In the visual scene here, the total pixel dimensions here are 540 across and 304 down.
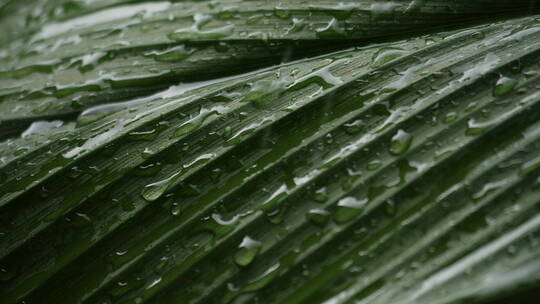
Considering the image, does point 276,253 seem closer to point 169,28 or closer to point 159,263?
point 159,263

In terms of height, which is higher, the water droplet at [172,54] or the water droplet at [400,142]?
the water droplet at [172,54]

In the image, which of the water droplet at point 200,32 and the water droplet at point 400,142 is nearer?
the water droplet at point 400,142

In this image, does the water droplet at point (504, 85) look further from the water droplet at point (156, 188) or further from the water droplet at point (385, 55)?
the water droplet at point (156, 188)

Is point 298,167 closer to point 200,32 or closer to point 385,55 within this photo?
point 385,55

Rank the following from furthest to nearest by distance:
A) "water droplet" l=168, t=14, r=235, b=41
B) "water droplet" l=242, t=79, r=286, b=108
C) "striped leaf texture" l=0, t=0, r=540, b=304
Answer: "water droplet" l=168, t=14, r=235, b=41 < "water droplet" l=242, t=79, r=286, b=108 < "striped leaf texture" l=0, t=0, r=540, b=304

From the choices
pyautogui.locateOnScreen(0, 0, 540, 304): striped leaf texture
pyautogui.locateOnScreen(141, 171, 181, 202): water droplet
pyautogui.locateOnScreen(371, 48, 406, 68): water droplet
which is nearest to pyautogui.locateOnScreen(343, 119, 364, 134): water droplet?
pyautogui.locateOnScreen(0, 0, 540, 304): striped leaf texture

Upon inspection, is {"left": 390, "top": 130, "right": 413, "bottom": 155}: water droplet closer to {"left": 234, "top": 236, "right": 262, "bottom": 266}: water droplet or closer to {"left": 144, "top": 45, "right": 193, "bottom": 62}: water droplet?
{"left": 234, "top": 236, "right": 262, "bottom": 266}: water droplet

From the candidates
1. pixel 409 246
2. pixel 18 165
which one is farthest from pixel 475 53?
pixel 18 165

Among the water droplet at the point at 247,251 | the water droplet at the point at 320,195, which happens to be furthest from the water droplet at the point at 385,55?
the water droplet at the point at 247,251
